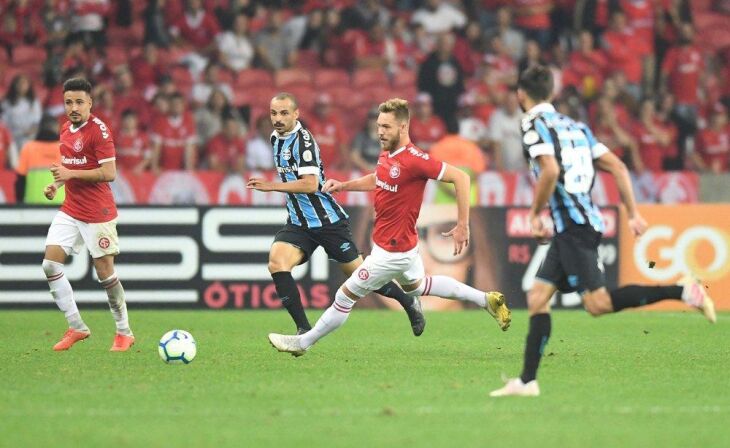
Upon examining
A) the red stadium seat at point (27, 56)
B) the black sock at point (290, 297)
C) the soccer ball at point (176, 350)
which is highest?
Result: the red stadium seat at point (27, 56)

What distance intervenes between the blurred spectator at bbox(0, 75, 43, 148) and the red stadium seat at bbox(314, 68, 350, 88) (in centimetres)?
425

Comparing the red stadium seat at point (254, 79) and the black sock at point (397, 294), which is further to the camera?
the red stadium seat at point (254, 79)

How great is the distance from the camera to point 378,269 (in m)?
9.98

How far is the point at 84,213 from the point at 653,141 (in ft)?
38.6

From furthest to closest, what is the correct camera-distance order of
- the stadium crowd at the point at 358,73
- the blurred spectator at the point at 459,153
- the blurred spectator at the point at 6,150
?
the stadium crowd at the point at 358,73 < the blurred spectator at the point at 459,153 < the blurred spectator at the point at 6,150

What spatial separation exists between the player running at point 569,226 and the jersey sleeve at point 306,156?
3250 mm

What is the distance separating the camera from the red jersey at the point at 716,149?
20.7m

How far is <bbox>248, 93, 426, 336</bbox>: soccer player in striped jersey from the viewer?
36.4ft

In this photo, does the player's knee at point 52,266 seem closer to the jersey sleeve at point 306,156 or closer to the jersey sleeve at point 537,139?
the jersey sleeve at point 306,156

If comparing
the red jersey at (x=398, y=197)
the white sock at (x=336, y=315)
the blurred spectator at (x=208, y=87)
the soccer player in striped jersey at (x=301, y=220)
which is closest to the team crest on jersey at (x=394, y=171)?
the red jersey at (x=398, y=197)

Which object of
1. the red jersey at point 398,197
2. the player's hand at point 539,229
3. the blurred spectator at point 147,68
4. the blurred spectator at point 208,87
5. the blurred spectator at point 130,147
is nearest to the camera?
the player's hand at point 539,229

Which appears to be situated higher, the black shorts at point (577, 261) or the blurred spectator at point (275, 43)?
the blurred spectator at point (275, 43)

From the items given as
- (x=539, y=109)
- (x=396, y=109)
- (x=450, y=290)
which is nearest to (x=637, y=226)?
(x=539, y=109)

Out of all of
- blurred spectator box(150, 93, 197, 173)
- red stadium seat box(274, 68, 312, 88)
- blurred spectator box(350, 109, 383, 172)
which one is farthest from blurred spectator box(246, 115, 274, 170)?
red stadium seat box(274, 68, 312, 88)
